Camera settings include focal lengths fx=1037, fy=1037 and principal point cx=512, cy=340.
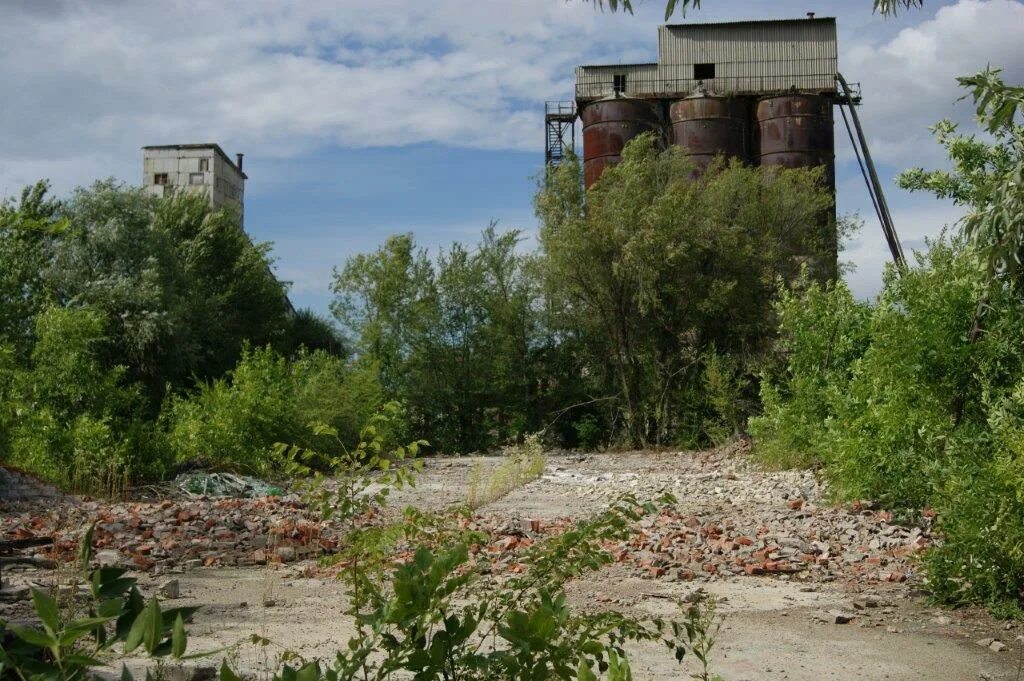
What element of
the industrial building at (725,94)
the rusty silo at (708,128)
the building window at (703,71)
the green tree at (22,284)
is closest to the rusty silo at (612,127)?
the industrial building at (725,94)

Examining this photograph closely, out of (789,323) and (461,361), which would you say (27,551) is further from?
(461,361)

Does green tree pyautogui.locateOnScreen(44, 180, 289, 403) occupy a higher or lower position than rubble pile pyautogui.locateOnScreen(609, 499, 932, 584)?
higher

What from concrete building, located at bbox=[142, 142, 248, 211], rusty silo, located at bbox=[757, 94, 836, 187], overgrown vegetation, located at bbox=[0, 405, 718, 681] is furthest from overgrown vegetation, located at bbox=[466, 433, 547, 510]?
concrete building, located at bbox=[142, 142, 248, 211]

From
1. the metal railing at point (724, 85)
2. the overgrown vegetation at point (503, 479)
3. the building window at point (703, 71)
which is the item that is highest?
the building window at point (703, 71)

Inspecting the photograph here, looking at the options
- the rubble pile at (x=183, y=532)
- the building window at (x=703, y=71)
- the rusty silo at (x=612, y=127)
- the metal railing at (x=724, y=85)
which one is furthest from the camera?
the building window at (x=703, y=71)

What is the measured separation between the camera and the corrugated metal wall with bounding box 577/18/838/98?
27.0 metres

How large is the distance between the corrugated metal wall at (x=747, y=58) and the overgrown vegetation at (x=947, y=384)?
1565cm

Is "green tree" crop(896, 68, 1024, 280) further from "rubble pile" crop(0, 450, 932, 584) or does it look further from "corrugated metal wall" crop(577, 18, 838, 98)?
"corrugated metal wall" crop(577, 18, 838, 98)

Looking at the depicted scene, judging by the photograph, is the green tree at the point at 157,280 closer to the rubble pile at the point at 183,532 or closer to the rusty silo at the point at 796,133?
the rubble pile at the point at 183,532

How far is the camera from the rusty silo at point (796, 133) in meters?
25.6

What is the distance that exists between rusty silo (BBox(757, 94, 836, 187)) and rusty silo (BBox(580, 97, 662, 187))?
2747mm

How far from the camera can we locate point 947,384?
8617 millimetres

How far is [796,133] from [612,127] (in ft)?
14.9

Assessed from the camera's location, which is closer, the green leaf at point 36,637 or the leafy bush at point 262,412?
the green leaf at point 36,637
